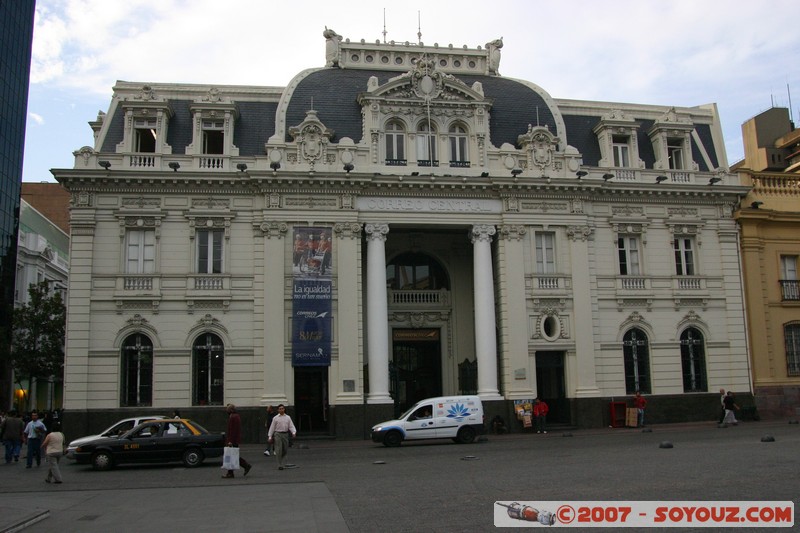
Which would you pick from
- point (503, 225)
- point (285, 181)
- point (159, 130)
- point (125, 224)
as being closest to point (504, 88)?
point (503, 225)

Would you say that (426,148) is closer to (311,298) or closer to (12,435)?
(311,298)

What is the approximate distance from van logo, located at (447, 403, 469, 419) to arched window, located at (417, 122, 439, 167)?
12.0 meters

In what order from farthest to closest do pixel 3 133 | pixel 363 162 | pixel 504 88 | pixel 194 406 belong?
1. pixel 3 133
2. pixel 504 88
3. pixel 363 162
4. pixel 194 406

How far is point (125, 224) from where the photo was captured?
111 feet

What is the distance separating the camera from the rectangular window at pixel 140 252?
111 feet

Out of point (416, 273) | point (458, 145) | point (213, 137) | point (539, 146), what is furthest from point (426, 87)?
point (213, 137)

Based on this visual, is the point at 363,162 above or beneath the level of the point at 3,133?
beneath

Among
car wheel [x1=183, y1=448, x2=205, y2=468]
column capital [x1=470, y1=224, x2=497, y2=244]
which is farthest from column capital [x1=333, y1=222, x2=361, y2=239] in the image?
car wheel [x1=183, y1=448, x2=205, y2=468]

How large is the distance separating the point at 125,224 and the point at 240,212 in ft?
16.5

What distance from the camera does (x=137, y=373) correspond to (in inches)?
1304

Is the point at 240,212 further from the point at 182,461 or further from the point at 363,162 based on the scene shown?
the point at 182,461

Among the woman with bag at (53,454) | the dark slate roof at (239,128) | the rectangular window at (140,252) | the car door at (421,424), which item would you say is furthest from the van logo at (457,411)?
the dark slate roof at (239,128)

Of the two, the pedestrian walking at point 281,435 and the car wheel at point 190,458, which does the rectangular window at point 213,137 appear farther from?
the pedestrian walking at point 281,435

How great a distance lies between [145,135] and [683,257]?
87.8 feet
